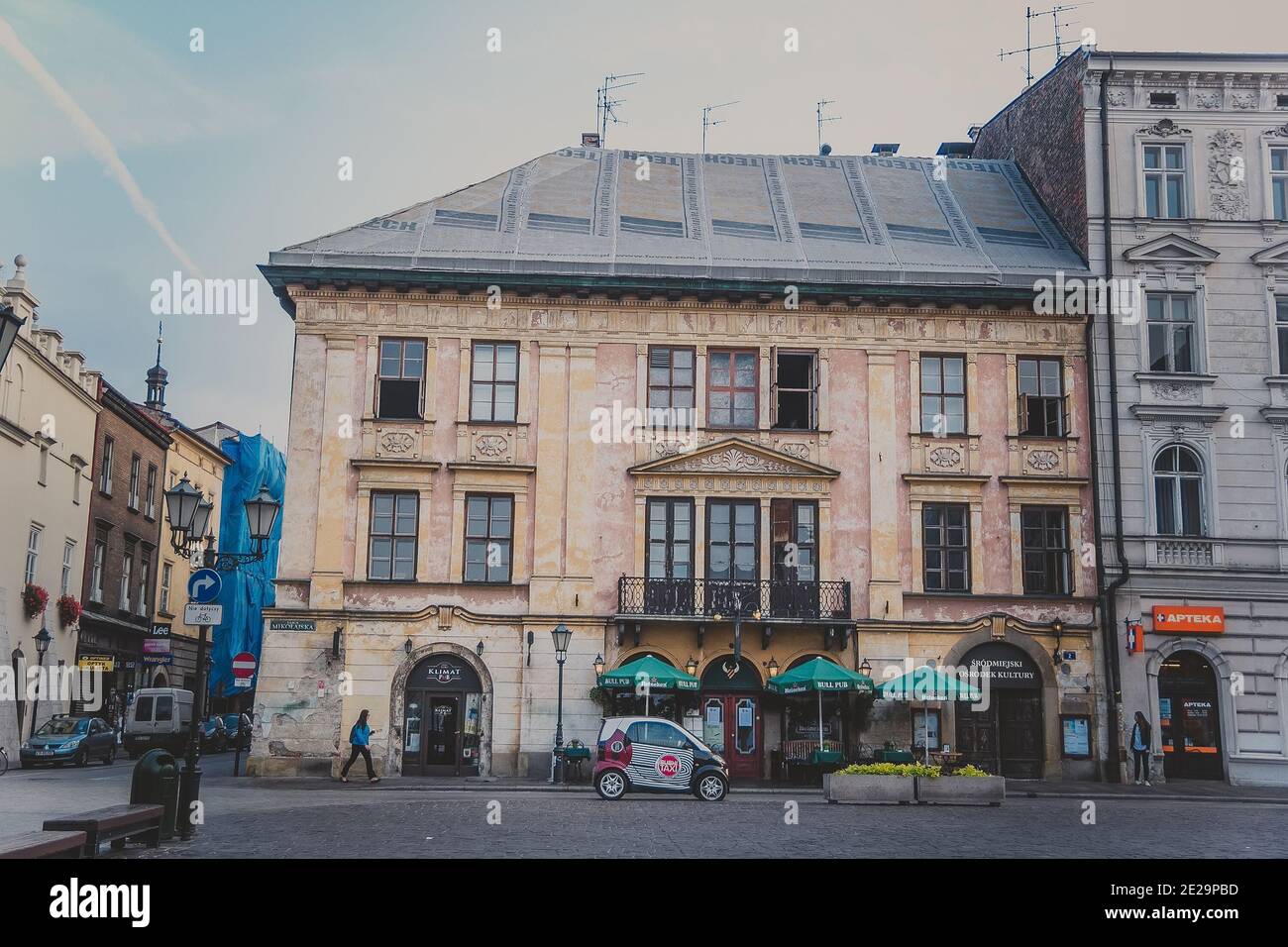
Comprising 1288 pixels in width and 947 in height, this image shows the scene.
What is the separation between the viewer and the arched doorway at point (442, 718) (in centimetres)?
3162

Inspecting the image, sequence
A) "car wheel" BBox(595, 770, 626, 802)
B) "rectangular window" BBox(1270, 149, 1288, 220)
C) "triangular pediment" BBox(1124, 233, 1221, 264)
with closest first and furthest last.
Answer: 1. "car wheel" BBox(595, 770, 626, 802)
2. "triangular pediment" BBox(1124, 233, 1221, 264)
3. "rectangular window" BBox(1270, 149, 1288, 220)

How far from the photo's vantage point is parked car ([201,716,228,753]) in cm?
4616

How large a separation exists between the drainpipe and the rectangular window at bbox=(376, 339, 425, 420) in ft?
56.3

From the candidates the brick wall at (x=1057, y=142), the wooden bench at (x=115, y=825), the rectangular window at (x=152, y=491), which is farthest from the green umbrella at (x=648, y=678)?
the rectangular window at (x=152, y=491)

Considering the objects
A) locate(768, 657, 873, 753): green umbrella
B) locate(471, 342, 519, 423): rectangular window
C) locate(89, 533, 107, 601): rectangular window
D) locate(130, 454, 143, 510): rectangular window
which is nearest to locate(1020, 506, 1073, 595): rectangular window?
locate(768, 657, 873, 753): green umbrella

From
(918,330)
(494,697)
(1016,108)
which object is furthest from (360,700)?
(1016,108)

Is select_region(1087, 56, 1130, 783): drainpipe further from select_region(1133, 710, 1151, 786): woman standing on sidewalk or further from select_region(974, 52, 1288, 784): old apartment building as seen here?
select_region(1133, 710, 1151, 786): woman standing on sidewalk

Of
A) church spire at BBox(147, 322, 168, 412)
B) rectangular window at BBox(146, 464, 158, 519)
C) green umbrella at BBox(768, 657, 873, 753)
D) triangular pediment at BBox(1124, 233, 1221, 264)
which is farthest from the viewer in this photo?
church spire at BBox(147, 322, 168, 412)

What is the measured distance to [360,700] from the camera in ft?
103

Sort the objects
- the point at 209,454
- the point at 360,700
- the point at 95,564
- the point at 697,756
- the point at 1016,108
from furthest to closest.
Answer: the point at 209,454, the point at 95,564, the point at 1016,108, the point at 360,700, the point at 697,756

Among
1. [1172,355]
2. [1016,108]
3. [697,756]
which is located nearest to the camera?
[697,756]

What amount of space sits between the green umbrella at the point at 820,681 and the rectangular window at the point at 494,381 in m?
9.40

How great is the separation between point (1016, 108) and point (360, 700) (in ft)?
87.5
